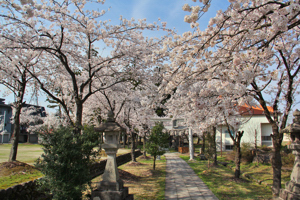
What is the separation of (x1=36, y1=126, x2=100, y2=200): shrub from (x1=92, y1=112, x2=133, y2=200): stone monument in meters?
0.67

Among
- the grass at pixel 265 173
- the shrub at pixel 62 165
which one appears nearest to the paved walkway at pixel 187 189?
the grass at pixel 265 173

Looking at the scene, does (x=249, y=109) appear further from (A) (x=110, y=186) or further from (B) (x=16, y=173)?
(B) (x=16, y=173)

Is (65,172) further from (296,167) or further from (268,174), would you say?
(268,174)

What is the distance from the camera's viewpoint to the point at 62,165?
187 inches

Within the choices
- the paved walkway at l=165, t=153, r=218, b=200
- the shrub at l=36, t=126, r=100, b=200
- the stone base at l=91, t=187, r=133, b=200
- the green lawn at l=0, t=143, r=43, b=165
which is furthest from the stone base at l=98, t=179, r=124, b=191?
the green lawn at l=0, t=143, r=43, b=165

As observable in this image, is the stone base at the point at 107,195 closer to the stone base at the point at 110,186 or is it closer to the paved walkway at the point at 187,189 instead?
the stone base at the point at 110,186

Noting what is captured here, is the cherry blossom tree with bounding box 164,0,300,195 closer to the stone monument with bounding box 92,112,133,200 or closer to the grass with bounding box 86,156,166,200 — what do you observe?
the stone monument with bounding box 92,112,133,200

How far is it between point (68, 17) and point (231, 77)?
5.93m

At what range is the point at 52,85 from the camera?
1121 centimetres

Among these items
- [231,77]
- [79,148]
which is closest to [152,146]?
[79,148]

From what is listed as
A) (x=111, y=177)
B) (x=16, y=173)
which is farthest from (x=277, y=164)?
(x=16, y=173)

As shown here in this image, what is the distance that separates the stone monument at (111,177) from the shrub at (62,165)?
0.67m

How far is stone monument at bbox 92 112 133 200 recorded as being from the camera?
5.50 m

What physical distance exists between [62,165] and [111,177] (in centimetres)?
159
